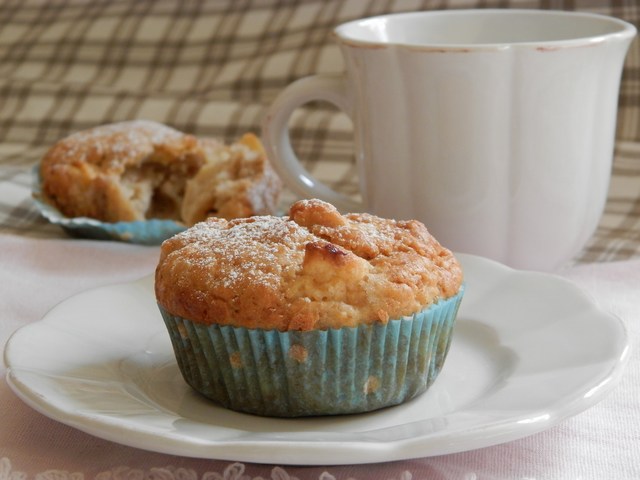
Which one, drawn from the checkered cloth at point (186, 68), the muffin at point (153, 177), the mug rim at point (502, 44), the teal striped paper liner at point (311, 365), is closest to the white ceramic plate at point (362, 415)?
the teal striped paper liner at point (311, 365)

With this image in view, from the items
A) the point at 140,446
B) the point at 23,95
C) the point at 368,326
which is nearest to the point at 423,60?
the point at 368,326

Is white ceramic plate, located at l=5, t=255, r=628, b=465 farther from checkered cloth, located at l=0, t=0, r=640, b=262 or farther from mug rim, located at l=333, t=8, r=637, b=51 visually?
checkered cloth, located at l=0, t=0, r=640, b=262

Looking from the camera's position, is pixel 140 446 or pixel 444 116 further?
pixel 444 116

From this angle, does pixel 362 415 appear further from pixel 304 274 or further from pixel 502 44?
pixel 502 44

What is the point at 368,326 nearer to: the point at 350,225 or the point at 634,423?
the point at 350,225

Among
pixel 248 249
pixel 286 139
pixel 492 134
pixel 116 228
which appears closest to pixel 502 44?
pixel 492 134
